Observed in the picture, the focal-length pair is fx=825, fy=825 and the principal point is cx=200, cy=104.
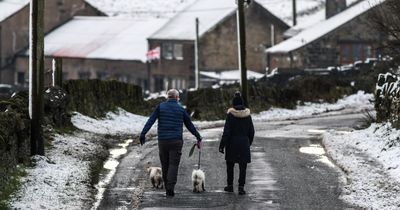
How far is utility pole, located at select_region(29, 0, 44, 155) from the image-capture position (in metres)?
15.6

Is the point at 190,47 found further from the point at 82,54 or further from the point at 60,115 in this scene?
the point at 60,115

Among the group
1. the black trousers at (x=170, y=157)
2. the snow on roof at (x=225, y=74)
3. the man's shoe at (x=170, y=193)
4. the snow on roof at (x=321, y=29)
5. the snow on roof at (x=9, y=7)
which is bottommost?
the man's shoe at (x=170, y=193)

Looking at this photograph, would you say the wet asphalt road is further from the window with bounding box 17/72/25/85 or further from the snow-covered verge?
the window with bounding box 17/72/25/85

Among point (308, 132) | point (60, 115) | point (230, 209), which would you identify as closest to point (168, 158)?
point (230, 209)

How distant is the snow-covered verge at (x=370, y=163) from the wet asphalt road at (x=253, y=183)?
0.30 metres

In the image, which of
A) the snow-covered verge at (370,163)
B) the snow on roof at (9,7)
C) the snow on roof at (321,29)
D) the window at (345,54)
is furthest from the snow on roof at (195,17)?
the snow-covered verge at (370,163)

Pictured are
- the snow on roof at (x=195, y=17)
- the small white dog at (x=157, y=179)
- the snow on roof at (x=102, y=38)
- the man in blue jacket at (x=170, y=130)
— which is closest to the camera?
the man in blue jacket at (x=170, y=130)

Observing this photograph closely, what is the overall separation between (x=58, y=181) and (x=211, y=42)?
5659 cm

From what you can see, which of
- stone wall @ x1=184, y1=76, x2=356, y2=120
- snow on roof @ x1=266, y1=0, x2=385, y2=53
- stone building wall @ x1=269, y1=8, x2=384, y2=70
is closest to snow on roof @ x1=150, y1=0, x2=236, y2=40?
snow on roof @ x1=266, y1=0, x2=385, y2=53

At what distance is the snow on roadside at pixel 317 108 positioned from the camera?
1341 inches

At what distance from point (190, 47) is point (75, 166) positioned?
5459cm

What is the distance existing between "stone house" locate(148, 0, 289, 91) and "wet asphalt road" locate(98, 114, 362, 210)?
159 ft

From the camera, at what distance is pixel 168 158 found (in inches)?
527

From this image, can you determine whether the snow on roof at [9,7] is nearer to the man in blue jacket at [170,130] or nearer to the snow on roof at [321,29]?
the snow on roof at [321,29]
